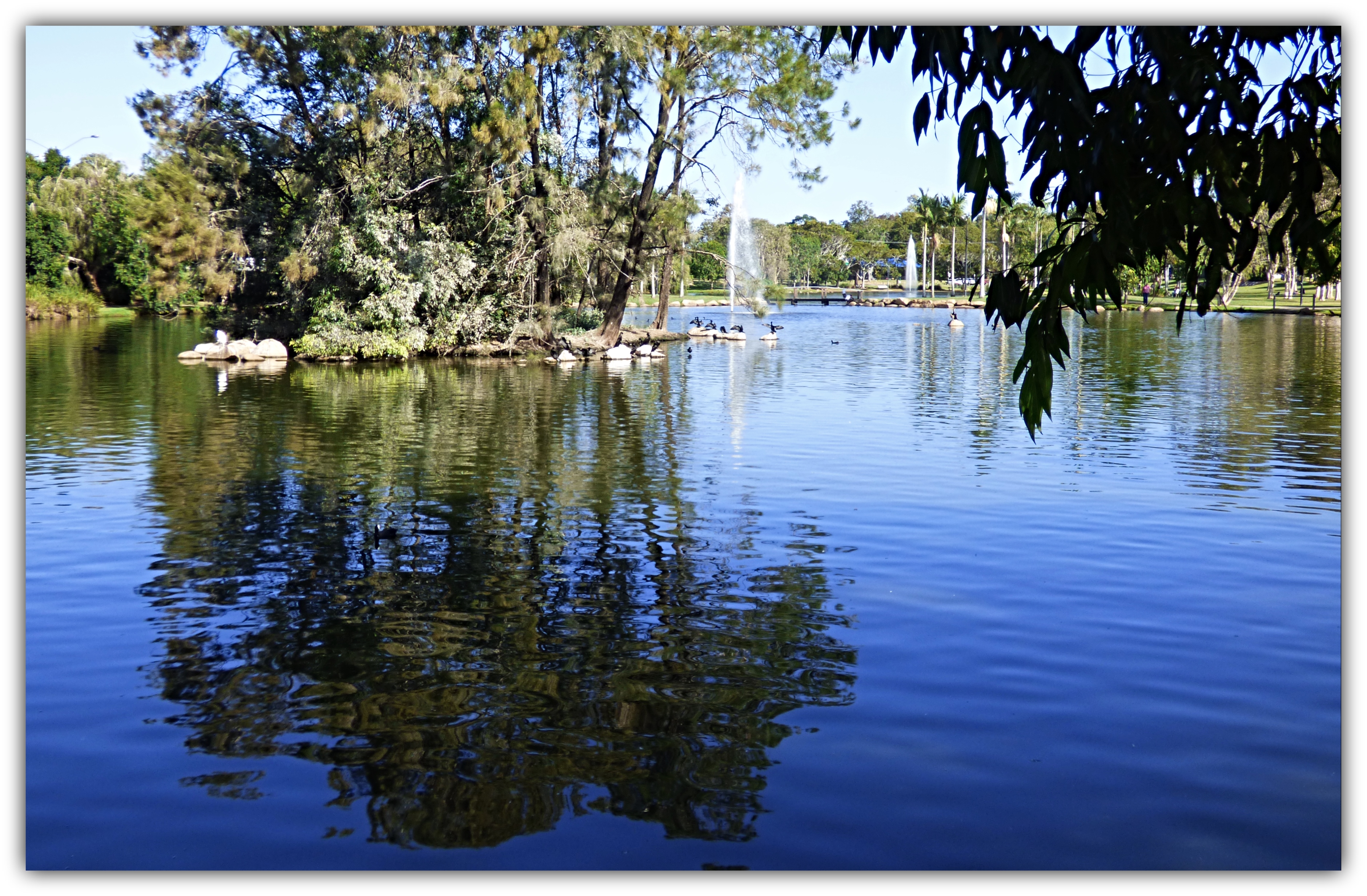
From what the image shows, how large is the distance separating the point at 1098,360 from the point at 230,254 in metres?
24.0

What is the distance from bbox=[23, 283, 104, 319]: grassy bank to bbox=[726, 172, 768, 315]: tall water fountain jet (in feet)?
64.0

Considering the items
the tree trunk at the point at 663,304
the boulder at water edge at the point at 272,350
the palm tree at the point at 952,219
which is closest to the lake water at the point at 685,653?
the boulder at water edge at the point at 272,350

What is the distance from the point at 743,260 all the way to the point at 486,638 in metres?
48.1

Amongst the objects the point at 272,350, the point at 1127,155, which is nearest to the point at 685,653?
the point at 1127,155

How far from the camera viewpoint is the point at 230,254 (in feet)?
106

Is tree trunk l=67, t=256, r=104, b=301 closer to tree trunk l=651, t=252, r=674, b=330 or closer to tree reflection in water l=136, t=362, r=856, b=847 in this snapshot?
tree trunk l=651, t=252, r=674, b=330

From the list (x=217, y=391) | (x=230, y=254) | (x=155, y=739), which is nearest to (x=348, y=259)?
(x=230, y=254)

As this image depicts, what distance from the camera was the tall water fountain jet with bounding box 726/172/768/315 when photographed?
116 ft

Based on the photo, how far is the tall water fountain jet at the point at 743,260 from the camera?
35.4 m

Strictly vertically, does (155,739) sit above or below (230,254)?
below

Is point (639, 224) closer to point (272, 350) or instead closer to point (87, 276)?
point (272, 350)

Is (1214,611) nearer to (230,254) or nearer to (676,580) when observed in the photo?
(676,580)

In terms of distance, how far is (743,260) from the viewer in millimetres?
53750

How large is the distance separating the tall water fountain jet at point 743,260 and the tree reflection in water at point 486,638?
2219cm
